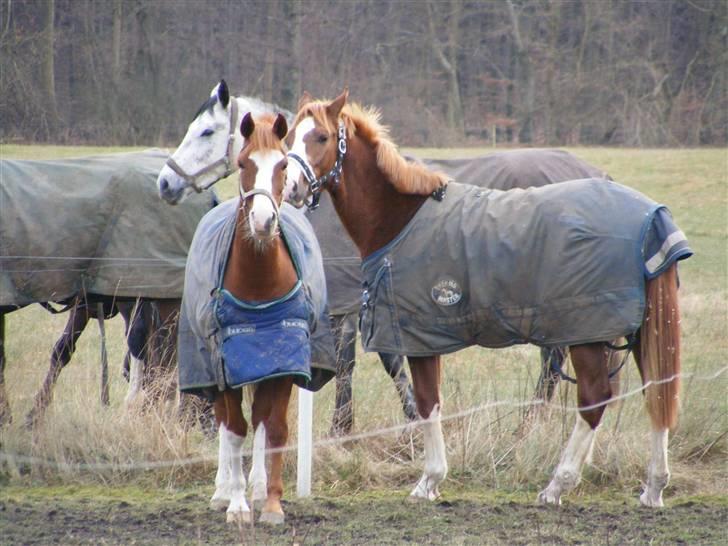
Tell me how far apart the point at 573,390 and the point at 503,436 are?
2.91 ft

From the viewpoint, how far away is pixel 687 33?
27.2 m

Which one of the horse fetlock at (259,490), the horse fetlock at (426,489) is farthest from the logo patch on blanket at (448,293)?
the horse fetlock at (259,490)

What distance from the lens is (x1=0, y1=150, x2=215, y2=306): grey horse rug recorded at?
6266mm

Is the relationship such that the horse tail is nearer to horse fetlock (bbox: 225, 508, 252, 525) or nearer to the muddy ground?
the muddy ground

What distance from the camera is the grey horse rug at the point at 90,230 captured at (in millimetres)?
6266

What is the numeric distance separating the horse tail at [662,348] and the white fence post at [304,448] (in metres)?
1.62

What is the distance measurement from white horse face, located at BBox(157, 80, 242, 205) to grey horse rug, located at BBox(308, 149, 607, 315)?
30.9 inches

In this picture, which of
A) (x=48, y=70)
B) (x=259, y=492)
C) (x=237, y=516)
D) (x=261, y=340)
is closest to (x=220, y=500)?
(x=259, y=492)

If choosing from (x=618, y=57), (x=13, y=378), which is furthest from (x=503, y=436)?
(x=618, y=57)

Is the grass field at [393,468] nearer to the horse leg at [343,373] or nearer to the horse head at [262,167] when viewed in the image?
the horse leg at [343,373]

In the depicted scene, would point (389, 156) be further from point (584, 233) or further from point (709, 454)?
point (709, 454)

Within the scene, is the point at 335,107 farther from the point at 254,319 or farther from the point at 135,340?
the point at 135,340

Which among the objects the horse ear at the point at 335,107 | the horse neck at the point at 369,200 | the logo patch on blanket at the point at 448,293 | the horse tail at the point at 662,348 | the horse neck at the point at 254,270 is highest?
the horse ear at the point at 335,107

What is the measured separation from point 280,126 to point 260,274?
2.14ft
